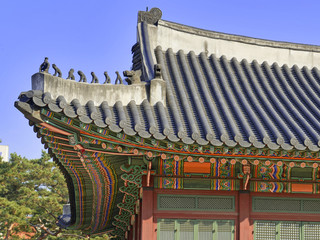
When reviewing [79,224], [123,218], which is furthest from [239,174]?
[79,224]

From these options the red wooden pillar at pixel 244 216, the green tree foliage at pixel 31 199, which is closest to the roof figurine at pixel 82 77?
the red wooden pillar at pixel 244 216

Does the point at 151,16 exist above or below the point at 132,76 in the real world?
Answer: above

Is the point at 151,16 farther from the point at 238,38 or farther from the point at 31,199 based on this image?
the point at 31,199

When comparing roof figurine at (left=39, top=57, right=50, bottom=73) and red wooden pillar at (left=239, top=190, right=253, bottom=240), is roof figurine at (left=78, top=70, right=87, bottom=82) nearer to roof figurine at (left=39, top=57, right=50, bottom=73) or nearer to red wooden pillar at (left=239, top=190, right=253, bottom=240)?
roof figurine at (left=39, top=57, right=50, bottom=73)

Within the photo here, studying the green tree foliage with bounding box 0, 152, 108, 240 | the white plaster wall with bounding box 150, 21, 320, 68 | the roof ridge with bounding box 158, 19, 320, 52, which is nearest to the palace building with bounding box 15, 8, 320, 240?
the white plaster wall with bounding box 150, 21, 320, 68

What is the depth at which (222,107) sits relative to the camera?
1059 centimetres

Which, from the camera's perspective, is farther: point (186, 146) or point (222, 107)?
point (222, 107)

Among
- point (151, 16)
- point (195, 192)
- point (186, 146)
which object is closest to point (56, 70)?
point (186, 146)

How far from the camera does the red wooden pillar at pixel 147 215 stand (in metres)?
9.39

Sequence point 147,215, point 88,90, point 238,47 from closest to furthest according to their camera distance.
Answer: point 88,90, point 147,215, point 238,47

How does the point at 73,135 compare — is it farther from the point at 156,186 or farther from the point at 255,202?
the point at 255,202

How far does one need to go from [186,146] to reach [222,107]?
2355 mm

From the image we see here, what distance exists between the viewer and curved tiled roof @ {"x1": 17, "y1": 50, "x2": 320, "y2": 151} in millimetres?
8422

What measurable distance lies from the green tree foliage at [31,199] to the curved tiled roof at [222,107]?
21624mm
